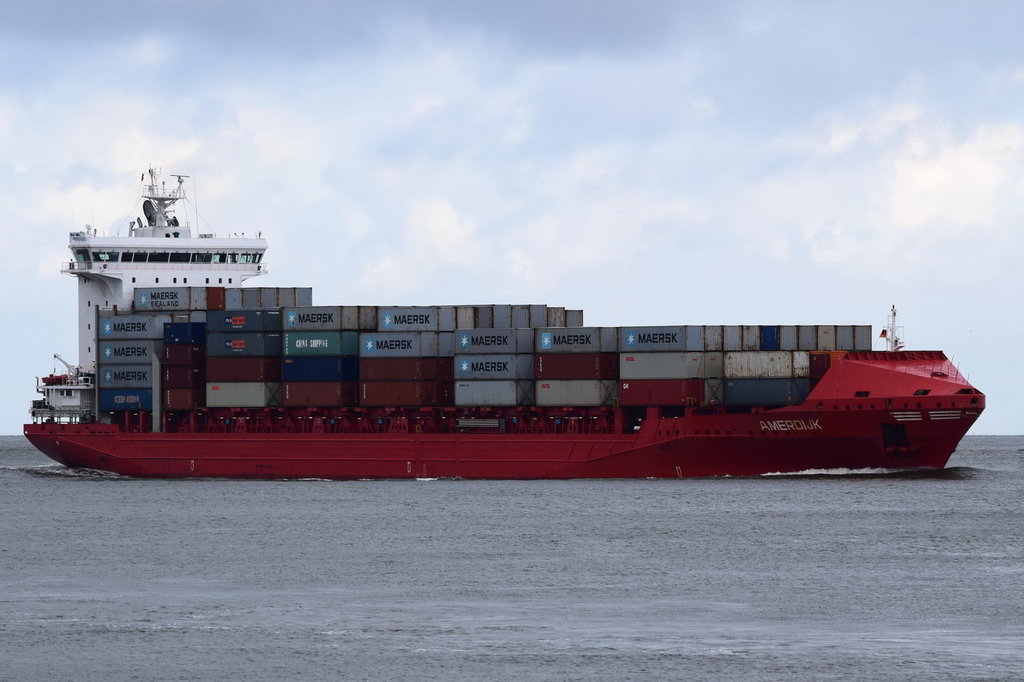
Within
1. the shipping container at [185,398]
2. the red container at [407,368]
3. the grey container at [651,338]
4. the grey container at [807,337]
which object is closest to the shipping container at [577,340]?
the grey container at [651,338]

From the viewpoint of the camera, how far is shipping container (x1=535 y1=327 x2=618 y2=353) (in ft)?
205

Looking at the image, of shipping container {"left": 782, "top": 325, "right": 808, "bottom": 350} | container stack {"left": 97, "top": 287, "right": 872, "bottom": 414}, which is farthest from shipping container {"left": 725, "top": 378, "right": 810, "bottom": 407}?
shipping container {"left": 782, "top": 325, "right": 808, "bottom": 350}

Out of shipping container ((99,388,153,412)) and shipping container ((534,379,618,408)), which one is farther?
shipping container ((99,388,153,412))

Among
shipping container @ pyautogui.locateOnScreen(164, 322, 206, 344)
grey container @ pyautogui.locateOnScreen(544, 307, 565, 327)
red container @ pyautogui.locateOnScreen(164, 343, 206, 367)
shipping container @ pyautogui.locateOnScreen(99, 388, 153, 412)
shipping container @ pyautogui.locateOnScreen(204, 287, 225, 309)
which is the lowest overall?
shipping container @ pyautogui.locateOnScreen(99, 388, 153, 412)

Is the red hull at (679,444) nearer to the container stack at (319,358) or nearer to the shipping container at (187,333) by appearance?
the container stack at (319,358)

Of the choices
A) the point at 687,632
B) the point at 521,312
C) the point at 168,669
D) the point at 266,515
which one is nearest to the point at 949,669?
the point at 687,632

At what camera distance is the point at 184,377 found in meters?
69.6

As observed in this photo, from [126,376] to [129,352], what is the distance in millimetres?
1114

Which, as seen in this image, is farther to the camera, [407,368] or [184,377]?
[184,377]

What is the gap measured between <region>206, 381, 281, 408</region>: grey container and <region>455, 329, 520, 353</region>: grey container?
9.01 m

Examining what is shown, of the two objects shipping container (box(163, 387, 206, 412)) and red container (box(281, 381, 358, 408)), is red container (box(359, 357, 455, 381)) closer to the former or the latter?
red container (box(281, 381, 358, 408))

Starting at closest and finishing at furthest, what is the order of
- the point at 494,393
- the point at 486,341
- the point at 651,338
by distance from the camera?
the point at 651,338, the point at 494,393, the point at 486,341

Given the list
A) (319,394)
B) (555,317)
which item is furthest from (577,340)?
(319,394)

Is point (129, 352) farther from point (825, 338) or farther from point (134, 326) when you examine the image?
point (825, 338)
